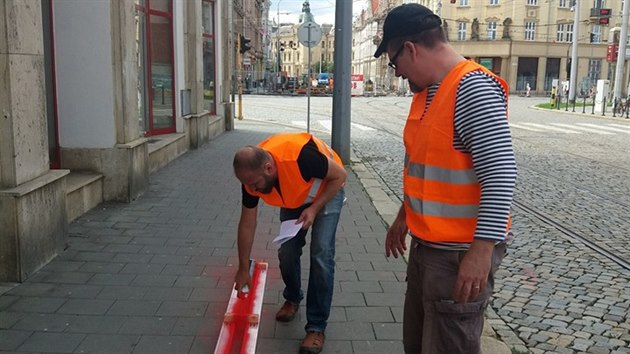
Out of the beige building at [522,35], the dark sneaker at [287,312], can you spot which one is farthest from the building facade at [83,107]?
the beige building at [522,35]

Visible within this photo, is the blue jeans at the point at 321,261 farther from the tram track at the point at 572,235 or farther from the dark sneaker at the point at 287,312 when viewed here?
the tram track at the point at 572,235

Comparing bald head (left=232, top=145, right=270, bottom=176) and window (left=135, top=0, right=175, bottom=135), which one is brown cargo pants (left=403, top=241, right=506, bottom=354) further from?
window (left=135, top=0, right=175, bottom=135)

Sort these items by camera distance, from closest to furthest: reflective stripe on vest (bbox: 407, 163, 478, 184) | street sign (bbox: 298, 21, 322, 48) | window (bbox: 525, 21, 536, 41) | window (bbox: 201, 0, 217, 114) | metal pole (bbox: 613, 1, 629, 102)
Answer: reflective stripe on vest (bbox: 407, 163, 478, 184)
street sign (bbox: 298, 21, 322, 48)
window (bbox: 201, 0, 217, 114)
metal pole (bbox: 613, 1, 629, 102)
window (bbox: 525, 21, 536, 41)

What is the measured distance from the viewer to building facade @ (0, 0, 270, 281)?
464 cm

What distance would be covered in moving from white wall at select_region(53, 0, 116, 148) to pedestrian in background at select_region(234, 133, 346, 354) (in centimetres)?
439

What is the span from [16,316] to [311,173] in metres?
2.32

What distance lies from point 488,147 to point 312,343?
79.4 inches

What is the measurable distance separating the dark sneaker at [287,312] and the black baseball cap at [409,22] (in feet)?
7.69

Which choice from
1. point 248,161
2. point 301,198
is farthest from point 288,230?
point 248,161

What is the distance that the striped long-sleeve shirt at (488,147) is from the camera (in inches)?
81.0

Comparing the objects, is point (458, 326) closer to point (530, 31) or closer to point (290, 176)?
point (290, 176)

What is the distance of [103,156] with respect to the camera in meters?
7.39

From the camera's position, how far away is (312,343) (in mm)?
3627

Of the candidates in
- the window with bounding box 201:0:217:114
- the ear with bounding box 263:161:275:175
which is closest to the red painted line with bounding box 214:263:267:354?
the ear with bounding box 263:161:275:175
